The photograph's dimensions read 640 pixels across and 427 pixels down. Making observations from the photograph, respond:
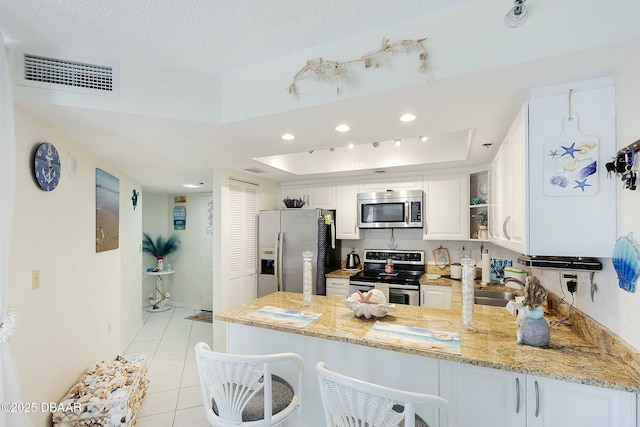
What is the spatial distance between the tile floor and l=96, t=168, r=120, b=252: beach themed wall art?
1.44 metres

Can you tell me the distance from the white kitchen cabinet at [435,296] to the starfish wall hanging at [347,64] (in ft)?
8.38

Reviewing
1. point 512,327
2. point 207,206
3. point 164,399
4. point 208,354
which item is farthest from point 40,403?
point 207,206

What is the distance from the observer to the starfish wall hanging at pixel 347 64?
147 cm

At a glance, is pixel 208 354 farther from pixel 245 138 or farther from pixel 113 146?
pixel 113 146

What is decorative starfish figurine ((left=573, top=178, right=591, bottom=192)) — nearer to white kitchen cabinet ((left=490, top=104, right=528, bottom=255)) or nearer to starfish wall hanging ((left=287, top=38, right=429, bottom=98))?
white kitchen cabinet ((left=490, top=104, right=528, bottom=255))

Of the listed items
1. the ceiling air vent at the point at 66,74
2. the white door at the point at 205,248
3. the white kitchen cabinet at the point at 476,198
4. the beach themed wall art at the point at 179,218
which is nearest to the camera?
the ceiling air vent at the point at 66,74

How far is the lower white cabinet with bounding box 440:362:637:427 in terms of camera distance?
4.05 feet

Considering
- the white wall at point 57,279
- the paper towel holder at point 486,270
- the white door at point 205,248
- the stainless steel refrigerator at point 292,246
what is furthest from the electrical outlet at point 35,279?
the paper towel holder at point 486,270

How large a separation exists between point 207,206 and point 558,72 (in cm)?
545

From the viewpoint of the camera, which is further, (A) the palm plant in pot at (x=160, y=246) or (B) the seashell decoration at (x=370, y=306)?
(A) the palm plant in pot at (x=160, y=246)

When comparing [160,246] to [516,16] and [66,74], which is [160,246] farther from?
[516,16]

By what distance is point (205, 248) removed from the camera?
571 centimetres

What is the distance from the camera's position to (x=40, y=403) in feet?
6.59

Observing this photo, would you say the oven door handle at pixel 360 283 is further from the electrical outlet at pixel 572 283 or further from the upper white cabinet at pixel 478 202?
the electrical outlet at pixel 572 283
